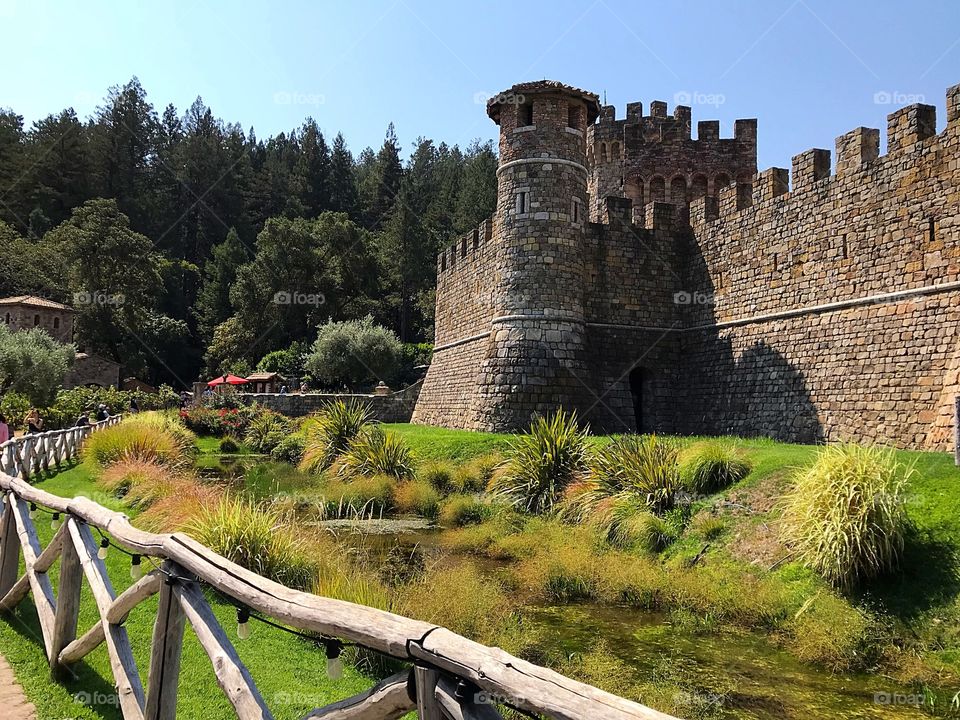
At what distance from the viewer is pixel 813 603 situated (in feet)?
26.6

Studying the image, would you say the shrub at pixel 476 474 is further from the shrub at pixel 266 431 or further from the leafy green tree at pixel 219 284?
the leafy green tree at pixel 219 284

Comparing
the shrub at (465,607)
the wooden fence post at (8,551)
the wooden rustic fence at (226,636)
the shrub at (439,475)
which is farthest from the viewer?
the shrub at (439,475)

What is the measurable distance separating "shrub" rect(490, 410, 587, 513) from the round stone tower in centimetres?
368

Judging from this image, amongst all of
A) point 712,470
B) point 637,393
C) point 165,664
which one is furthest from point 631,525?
point 637,393

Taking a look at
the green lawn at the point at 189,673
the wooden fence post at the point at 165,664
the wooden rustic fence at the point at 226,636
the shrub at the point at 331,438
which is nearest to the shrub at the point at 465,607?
the green lawn at the point at 189,673

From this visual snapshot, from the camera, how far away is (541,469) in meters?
14.1

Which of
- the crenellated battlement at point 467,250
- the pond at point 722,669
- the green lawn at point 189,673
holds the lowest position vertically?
the pond at point 722,669

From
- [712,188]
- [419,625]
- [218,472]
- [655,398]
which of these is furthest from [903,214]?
[218,472]

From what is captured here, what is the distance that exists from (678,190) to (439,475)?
1599cm

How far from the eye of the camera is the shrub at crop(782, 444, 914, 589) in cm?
797

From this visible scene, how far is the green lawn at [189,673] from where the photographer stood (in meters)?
4.96

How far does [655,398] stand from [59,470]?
50.8 ft

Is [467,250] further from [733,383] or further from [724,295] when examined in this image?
[733,383]

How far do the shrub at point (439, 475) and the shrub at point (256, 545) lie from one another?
710 centimetres
